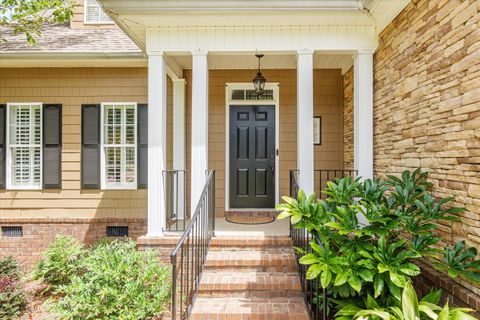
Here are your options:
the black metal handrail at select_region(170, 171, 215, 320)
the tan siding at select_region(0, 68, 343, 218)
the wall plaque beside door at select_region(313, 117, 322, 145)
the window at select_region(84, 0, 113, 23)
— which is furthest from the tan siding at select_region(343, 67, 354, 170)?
the window at select_region(84, 0, 113, 23)

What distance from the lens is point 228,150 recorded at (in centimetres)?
559

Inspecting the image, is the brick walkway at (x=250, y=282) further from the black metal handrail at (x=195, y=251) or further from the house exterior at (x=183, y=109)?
the house exterior at (x=183, y=109)

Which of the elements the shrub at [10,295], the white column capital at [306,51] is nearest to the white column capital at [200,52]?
the white column capital at [306,51]

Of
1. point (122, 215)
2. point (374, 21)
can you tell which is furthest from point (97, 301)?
point (374, 21)

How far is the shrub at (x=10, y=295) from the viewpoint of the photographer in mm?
3500

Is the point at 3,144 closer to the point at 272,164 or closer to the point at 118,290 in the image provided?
the point at 118,290

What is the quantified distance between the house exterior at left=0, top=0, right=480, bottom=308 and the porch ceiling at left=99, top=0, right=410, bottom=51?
0.02 meters

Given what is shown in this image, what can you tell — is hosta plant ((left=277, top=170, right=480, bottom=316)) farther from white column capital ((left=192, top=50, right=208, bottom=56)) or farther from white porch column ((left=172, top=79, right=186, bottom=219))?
white porch column ((left=172, top=79, right=186, bottom=219))

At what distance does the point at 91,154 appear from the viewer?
17.5 ft

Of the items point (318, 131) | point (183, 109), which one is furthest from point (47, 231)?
point (318, 131)

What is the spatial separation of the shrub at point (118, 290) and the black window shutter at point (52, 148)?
99.0 inches

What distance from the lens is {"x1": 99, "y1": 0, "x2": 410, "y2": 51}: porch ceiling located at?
344 cm

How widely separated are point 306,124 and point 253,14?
1.52 metres

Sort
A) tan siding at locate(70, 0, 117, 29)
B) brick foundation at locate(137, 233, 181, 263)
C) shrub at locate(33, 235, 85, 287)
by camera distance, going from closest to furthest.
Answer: brick foundation at locate(137, 233, 181, 263) < shrub at locate(33, 235, 85, 287) < tan siding at locate(70, 0, 117, 29)
